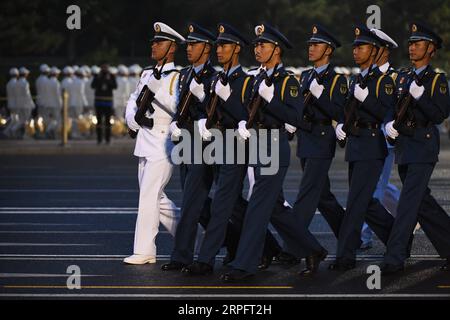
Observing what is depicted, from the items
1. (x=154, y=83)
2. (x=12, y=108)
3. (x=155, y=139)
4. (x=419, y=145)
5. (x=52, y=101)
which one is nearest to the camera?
(x=419, y=145)

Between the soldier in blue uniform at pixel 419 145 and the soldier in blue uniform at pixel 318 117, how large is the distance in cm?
53

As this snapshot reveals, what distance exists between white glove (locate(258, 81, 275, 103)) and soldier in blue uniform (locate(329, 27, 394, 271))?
911 millimetres

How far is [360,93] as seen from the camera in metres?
11.6

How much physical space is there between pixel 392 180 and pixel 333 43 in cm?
902

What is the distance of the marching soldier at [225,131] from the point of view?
11312mm

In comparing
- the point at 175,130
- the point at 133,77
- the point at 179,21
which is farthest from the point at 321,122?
the point at 179,21

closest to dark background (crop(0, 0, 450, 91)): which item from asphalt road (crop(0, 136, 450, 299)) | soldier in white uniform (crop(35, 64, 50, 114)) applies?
soldier in white uniform (crop(35, 64, 50, 114))

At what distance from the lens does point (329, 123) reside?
12.0 metres

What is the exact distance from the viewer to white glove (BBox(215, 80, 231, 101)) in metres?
11.2

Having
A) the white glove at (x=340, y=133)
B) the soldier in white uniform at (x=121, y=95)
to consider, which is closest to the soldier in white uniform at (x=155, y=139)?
the white glove at (x=340, y=133)

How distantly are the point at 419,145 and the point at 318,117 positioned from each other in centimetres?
89

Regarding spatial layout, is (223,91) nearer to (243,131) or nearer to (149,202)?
(243,131)

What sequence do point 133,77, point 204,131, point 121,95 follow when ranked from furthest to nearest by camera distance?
point 133,77
point 121,95
point 204,131

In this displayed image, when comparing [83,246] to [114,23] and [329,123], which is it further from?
[114,23]
